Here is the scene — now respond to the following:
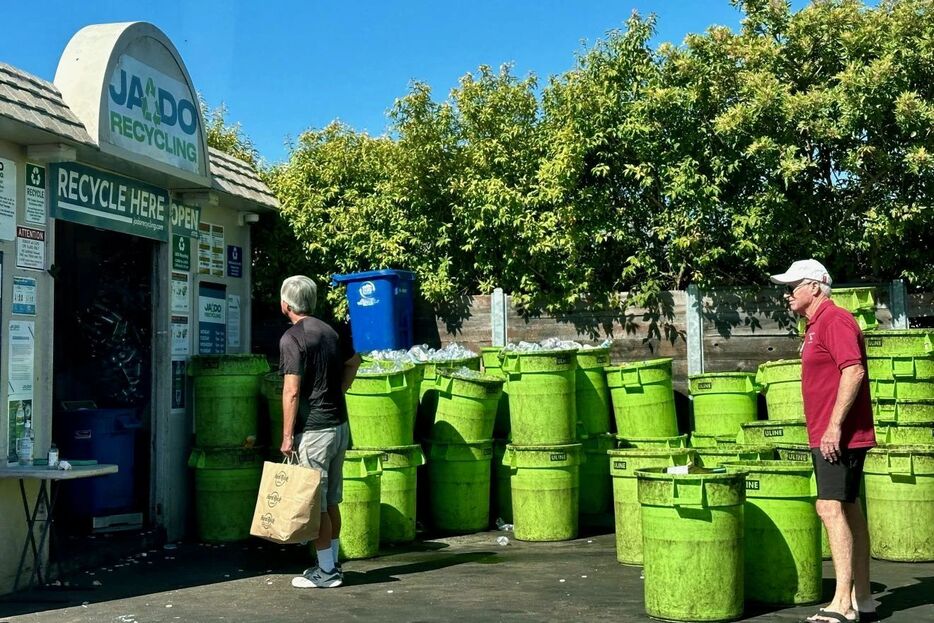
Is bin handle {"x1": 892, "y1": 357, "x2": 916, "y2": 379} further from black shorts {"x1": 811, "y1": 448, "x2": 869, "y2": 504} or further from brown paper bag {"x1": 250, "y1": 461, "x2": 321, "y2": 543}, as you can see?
brown paper bag {"x1": 250, "y1": 461, "x2": 321, "y2": 543}

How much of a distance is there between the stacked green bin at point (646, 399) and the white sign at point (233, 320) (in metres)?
4.02

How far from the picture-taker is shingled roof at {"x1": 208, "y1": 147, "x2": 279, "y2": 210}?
9.85 m

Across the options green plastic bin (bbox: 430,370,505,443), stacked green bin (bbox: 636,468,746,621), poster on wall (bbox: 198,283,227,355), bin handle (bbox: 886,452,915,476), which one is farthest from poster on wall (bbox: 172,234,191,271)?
bin handle (bbox: 886,452,915,476)

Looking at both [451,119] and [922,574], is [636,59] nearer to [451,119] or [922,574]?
[451,119]

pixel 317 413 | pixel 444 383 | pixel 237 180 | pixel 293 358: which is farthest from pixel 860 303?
pixel 237 180

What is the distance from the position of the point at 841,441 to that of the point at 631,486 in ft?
6.69

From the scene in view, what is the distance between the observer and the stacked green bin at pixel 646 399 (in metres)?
9.26

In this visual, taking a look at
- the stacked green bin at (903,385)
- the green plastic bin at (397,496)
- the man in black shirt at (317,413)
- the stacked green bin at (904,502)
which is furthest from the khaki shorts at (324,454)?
the stacked green bin at (903,385)

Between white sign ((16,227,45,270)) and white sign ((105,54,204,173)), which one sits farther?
white sign ((105,54,204,173))

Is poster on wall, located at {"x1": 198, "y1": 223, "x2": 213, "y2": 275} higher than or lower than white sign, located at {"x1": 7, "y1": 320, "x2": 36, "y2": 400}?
higher

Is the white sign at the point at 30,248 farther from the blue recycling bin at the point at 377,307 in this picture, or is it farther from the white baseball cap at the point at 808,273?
the white baseball cap at the point at 808,273

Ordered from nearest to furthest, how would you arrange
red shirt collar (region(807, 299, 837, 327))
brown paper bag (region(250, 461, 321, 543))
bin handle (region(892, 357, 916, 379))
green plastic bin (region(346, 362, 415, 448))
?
red shirt collar (region(807, 299, 837, 327)) → brown paper bag (region(250, 461, 321, 543)) → bin handle (region(892, 357, 916, 379)) → green plastic bin (region(346, 362, 415, 448))

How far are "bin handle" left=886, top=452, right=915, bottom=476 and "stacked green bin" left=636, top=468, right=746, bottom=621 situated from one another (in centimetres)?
226

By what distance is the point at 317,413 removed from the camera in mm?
7027
